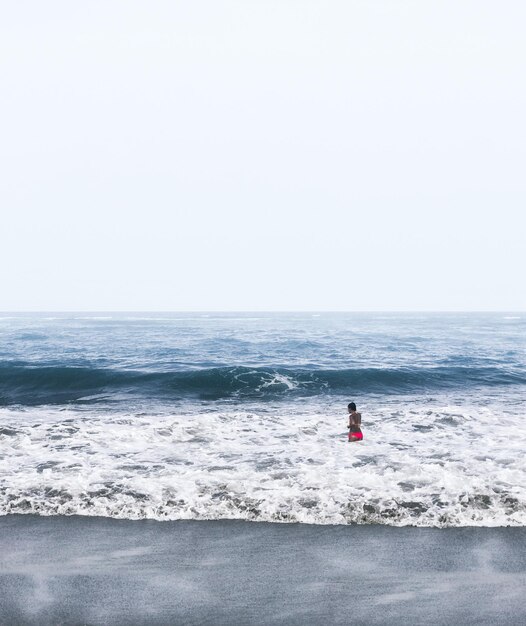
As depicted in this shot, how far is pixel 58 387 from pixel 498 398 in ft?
70.1

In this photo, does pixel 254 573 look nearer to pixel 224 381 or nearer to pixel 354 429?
pixel 354 429

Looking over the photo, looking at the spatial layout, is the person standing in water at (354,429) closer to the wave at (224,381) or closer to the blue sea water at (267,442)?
the blue sea water at (267,442)

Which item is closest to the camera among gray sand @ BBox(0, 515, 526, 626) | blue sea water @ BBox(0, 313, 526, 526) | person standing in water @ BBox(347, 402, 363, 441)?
gray sand @ BBox(0, 515, 526, 626)

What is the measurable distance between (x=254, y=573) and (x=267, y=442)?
7357 mm

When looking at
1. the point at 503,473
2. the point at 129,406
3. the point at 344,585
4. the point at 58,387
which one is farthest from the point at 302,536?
the point at 58,387

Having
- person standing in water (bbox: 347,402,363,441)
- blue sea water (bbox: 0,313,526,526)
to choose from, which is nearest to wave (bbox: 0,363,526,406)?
blue sea water (bbox: 0,313,526,526)

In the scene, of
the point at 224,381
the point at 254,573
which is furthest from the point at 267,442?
the point at 224,381

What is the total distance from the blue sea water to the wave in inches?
4.1

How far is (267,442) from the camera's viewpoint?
14.2m

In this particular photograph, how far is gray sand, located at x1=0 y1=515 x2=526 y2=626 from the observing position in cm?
592

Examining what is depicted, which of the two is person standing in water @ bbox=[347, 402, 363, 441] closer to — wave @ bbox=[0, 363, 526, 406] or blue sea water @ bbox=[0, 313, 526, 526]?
blue sea water @ bbox=[0, 313, 526, 526]

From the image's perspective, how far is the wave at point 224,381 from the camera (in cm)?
2311

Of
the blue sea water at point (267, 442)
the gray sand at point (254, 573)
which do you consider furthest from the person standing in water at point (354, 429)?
the gray sand at point (254, 573)

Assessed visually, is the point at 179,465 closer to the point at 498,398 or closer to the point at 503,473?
the point at 503,473
